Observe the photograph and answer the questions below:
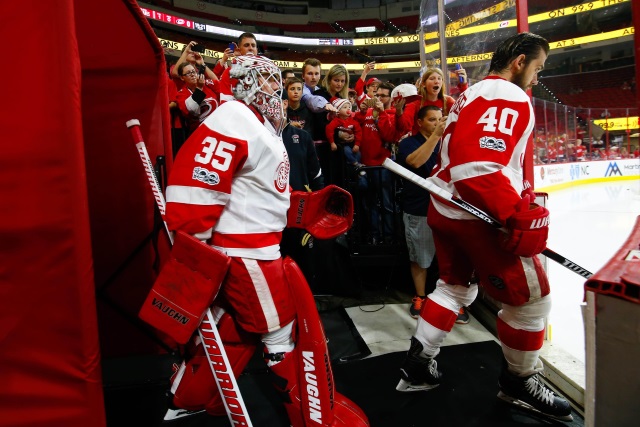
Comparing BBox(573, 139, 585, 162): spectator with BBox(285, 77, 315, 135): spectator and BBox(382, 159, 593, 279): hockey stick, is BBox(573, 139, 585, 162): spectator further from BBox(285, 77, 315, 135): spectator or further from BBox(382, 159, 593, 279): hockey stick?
BBox(382, 159, 593, 279): hockey stick

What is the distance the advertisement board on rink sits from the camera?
812 centimetres

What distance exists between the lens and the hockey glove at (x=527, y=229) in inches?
59.2

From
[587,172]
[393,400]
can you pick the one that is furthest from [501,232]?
[587,172]

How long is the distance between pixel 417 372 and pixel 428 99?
76.0 inches

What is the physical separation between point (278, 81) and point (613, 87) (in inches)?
818

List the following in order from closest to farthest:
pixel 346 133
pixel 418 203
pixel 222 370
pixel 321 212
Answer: pixel 222 370 < pixel 321 212 < pixel 418 203 < pixel 346 133

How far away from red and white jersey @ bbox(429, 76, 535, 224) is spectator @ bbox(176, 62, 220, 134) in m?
1.95

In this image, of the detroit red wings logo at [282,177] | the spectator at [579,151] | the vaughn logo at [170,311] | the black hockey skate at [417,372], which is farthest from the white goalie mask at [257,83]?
the spectator at [579,151]

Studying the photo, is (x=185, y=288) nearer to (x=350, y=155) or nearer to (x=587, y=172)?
(x=350, y=155)

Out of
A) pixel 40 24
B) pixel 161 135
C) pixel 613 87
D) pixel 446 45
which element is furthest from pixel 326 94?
pixel 613 87

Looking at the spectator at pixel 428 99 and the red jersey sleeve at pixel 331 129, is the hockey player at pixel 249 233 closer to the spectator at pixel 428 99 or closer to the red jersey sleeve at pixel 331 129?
the spectator at pixel 428 99

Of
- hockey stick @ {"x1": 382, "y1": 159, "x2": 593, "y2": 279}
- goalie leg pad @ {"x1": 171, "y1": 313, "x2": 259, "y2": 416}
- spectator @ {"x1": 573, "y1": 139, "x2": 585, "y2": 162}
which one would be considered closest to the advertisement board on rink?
spectator @ {"x1": 573, "y1": 139, "x2": 585, "y2": 162}

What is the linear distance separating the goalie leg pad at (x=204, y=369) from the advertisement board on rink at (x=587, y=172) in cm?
787

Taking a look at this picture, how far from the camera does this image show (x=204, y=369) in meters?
1.52
